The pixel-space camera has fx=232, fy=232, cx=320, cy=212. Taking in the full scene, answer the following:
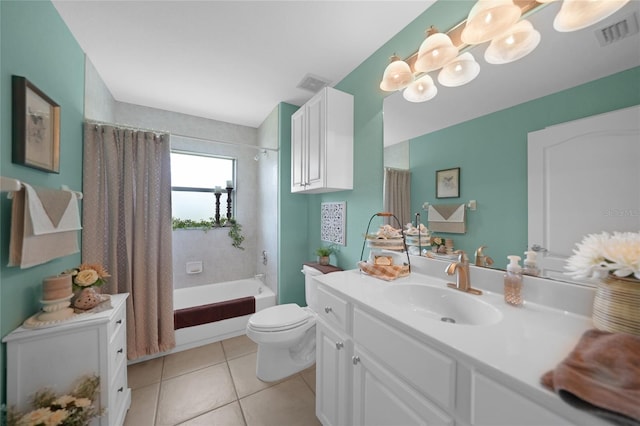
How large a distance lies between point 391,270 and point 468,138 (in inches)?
31.2

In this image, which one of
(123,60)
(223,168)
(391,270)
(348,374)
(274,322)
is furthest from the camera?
(223,168)

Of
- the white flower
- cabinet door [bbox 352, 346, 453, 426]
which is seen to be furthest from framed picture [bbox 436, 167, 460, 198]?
the white flower

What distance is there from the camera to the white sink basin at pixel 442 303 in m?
0.96

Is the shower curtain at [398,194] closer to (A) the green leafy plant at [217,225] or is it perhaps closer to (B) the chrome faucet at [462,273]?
(B) the chrome faucet at [462,273]

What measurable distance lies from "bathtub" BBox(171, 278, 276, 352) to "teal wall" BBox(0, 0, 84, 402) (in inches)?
43.7

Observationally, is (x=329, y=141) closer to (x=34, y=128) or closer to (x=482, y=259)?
(x=482, y=259)

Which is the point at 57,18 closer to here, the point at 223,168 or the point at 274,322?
the point at 223,168

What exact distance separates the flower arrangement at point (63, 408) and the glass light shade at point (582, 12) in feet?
8.36

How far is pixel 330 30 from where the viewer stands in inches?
61.2

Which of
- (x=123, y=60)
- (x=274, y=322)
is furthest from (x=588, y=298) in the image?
(x=123, y=60)

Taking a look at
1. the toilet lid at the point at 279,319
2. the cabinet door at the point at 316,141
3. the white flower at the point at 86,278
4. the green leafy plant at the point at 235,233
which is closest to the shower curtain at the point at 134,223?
the white flower at the point at 86,278

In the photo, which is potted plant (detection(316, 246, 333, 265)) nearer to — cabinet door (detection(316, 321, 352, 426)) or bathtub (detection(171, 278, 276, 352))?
bathtub (detection(171, 278, 276, 352))

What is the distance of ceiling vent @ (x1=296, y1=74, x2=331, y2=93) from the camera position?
210 centimetres

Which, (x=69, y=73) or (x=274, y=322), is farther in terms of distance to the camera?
(x=274, y=322)
